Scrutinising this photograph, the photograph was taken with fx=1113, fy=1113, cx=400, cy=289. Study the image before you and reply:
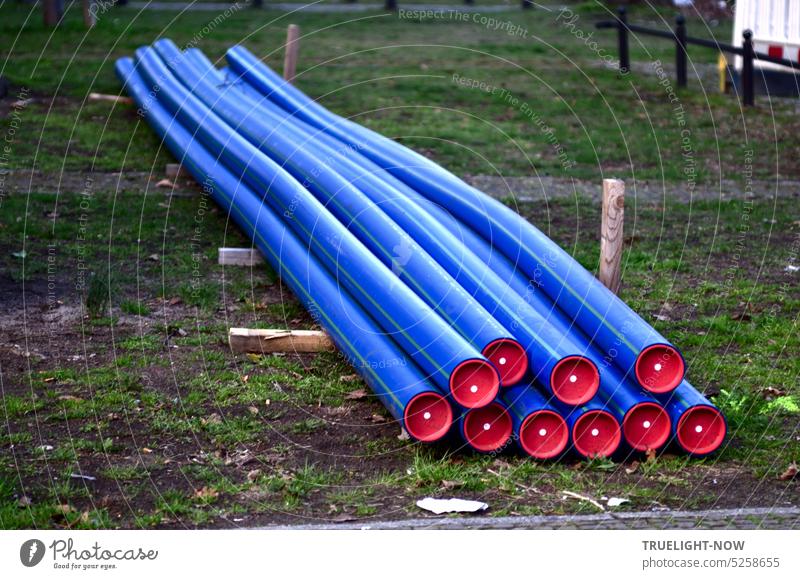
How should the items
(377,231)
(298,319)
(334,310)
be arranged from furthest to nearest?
1. (298,319)
2. (377,231)
3. (334,310)

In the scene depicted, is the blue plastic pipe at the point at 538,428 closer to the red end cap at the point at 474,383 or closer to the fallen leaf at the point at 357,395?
the red end cap at the point at 474,383

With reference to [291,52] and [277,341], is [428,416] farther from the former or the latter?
[291,52]

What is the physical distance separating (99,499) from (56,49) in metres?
17.8

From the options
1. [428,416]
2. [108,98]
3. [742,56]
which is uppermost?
[742,56]

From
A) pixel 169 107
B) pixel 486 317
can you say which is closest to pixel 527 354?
pixel 486 317

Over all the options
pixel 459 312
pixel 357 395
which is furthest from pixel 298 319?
pixel 459 312

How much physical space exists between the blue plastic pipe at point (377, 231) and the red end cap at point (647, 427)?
2.36 feet

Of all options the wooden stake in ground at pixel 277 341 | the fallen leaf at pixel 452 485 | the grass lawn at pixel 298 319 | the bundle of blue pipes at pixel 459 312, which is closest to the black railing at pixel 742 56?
the grass lawn at pixel 298 319

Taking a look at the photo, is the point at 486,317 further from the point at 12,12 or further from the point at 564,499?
the point at 12,12

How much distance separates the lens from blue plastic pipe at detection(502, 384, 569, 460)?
6.38 meters

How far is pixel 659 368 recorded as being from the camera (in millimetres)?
6504

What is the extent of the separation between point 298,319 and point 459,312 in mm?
2367

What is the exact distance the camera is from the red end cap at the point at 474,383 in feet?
20.5

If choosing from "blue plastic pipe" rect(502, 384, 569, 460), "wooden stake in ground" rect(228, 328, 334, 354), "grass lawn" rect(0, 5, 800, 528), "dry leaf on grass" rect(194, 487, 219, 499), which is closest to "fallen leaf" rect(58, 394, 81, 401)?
"grass lawn" rect(0, 5, 800, 528)
